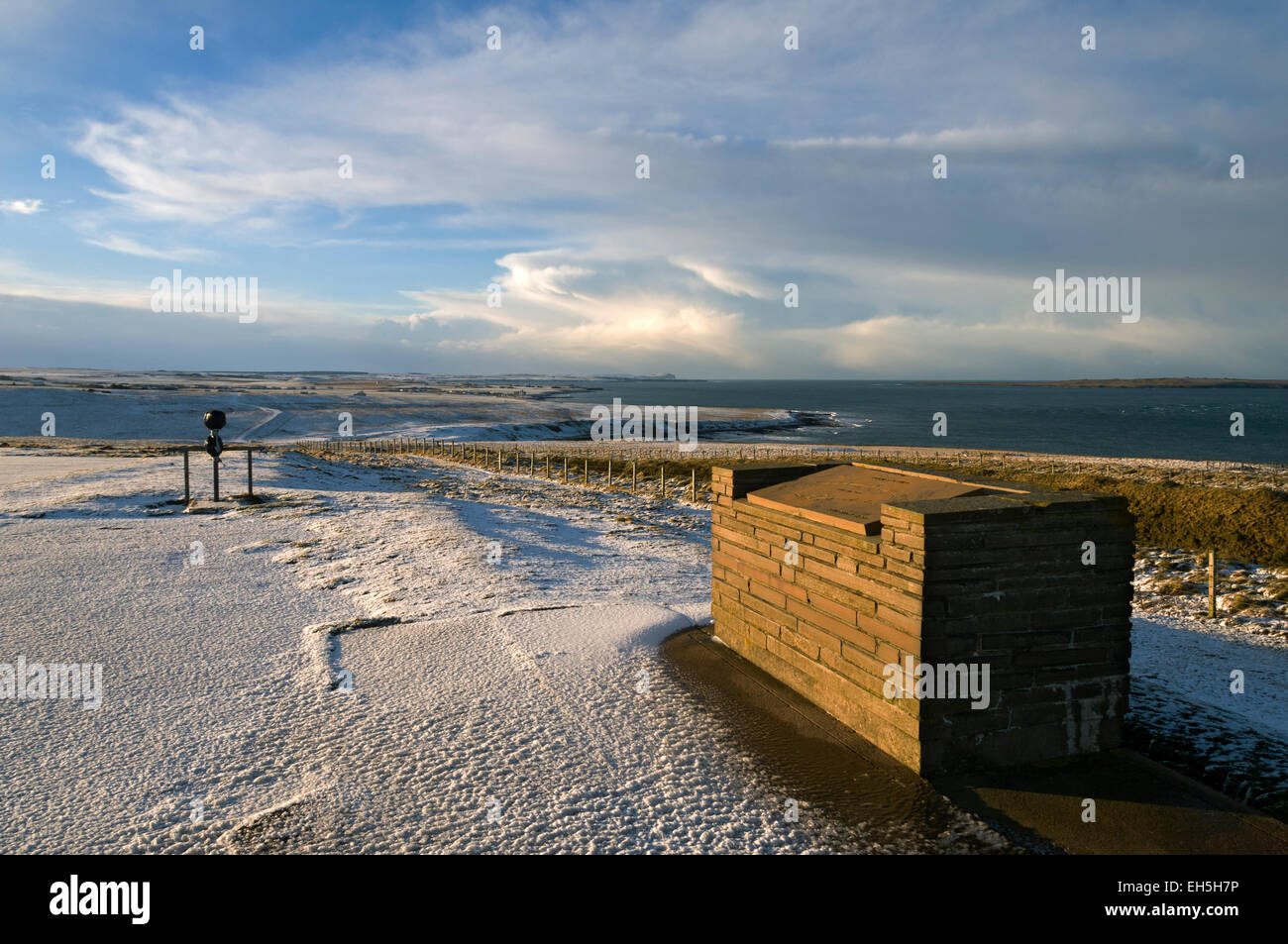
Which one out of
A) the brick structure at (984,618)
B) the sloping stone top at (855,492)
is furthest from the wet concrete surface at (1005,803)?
the sloping stone top at (855,492)

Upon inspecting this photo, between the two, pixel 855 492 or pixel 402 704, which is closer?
pixel 402 704

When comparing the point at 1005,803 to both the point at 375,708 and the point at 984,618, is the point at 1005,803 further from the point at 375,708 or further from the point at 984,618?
the point at 375,708

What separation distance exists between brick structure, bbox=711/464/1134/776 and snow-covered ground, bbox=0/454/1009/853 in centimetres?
112

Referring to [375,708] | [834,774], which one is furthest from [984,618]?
[375,708]

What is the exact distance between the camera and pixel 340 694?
8.43m

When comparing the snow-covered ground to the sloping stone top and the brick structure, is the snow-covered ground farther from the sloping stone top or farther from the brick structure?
the sloping stone top

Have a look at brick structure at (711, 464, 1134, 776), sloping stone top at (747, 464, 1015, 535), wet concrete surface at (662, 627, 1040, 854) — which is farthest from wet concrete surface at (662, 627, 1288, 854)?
sloping stone top at (747, 464, 1015, 535)

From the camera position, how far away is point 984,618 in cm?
671

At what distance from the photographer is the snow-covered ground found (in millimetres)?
5871

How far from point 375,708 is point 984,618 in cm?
608

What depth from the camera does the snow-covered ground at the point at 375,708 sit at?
19.3 ft
